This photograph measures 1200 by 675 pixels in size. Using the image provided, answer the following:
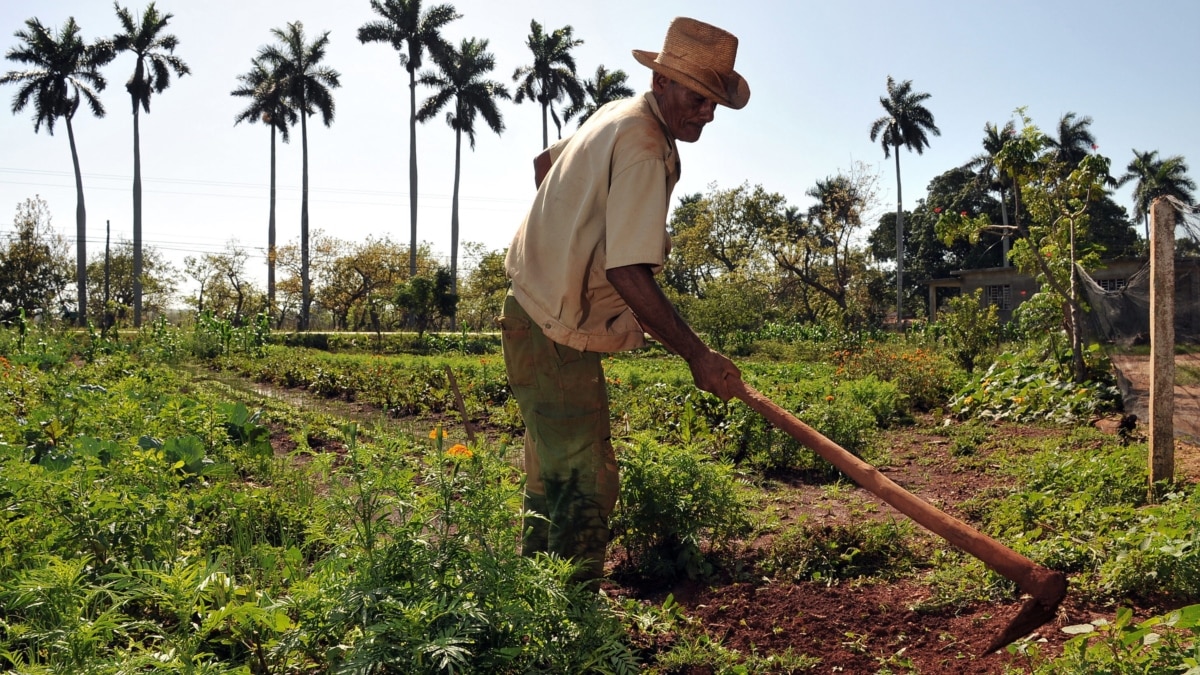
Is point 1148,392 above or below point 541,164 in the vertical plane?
below

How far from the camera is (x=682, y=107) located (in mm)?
2689

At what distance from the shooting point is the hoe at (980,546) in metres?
2.15

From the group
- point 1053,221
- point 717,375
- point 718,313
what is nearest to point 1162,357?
point 717,375

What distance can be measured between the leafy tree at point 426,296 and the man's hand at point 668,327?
2700 centimetres

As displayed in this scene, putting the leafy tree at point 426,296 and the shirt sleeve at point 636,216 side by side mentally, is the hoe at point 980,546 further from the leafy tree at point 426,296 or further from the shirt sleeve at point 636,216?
the leafy tree at point 426,296

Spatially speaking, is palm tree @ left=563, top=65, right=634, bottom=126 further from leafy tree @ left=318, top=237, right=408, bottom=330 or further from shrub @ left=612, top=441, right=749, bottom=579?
shrub @ left=612, top=441, right=749, bottom=579

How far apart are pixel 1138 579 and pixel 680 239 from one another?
133 feet

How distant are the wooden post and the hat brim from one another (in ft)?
9.76

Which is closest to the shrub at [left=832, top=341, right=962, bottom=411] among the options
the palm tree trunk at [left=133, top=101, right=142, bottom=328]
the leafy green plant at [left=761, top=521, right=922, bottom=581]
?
the leafy green plant at [left=761, top=521, right=922, bottom=581]

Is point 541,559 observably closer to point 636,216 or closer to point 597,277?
point 597,277

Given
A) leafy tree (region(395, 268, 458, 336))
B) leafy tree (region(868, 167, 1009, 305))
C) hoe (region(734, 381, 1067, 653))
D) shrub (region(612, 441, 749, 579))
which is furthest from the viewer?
leafy tree (region(868, 167, 1009, 305))

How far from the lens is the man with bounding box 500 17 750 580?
2494 mm

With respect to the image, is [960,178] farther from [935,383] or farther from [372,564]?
[372,564]

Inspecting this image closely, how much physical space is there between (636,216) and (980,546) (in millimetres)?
1328
